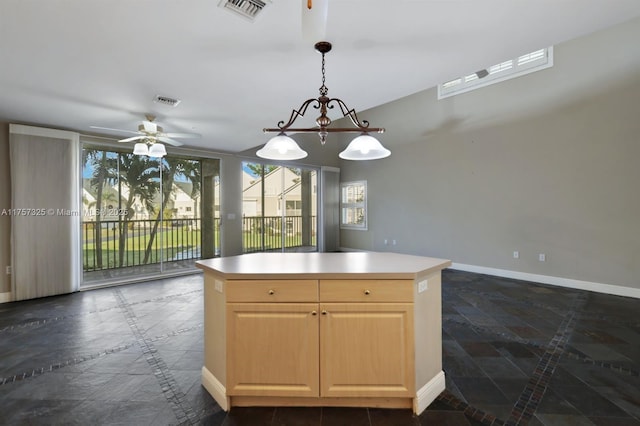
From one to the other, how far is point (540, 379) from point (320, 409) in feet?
5.34

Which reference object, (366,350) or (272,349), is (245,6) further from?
(366,350)

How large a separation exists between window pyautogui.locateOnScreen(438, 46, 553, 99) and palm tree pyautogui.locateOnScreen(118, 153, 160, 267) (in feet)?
17.6

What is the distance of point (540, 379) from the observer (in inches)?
83.7

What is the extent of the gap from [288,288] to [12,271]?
463cm

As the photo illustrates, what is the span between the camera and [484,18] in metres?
1.86

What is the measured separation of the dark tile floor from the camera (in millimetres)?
1780

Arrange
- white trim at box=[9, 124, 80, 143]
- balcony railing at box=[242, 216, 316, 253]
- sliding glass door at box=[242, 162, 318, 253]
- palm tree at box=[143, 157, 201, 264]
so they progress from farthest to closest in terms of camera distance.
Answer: balcony railing at box=[242, 216, 316, 253], sliding glass door at box=[242, 162, 318, 253], palm tree at box=[143, 157, 201, 264], white trim at box=[9, 124, 80, 143]

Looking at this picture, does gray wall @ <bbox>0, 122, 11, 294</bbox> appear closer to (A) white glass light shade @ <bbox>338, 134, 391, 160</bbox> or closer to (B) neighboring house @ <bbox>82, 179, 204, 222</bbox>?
(B) neighboring house @ <bbox>82, 179, 204, 222</bbox>

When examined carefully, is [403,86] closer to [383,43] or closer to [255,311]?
[383,43]

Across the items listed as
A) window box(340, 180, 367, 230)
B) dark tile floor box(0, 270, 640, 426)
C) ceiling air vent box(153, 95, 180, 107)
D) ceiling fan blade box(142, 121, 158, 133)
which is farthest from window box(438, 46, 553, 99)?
ceiling fan blade box(142, 121, 158, 133)

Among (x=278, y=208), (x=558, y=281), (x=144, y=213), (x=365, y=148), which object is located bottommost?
(x=558, y=281)

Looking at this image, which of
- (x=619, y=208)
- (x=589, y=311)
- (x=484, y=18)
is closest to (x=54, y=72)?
(x=484, y=18)

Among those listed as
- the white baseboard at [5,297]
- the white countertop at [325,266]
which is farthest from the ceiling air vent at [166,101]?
the white baseboard at [5,297]

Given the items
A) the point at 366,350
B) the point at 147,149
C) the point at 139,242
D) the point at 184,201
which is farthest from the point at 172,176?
the point at 366,350
